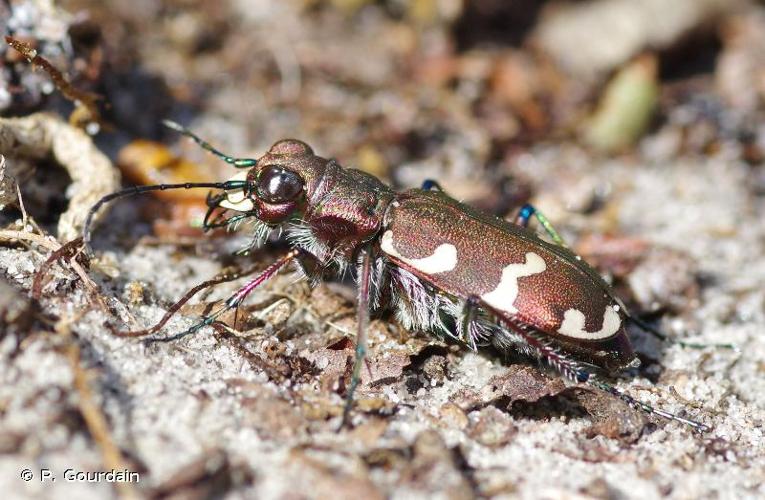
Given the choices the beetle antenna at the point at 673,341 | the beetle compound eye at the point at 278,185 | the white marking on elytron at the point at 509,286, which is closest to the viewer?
the white marking on elytron at the point at 509,286

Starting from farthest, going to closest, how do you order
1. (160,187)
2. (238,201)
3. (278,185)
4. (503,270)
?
1. (238,201)
2. (278,185)
3. (503,270)
4. (160,187)

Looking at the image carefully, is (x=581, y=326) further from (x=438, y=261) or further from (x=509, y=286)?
(x=438, y=261)

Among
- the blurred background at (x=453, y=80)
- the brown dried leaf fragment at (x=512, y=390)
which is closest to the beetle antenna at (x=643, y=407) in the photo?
the brown dried leaf fragment at (x=512, y=390)

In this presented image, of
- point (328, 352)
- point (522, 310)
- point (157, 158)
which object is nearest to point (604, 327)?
point (522, 310)

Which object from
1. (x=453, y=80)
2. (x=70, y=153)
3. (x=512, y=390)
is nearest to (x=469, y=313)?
(x=512, y=390)

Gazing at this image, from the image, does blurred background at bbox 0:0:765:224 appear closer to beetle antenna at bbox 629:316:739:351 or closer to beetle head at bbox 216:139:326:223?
beetle antenna at bbox 629:316:739:351

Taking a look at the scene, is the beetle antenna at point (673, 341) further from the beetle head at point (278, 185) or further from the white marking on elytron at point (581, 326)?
the beetle head at point (278, 185)
